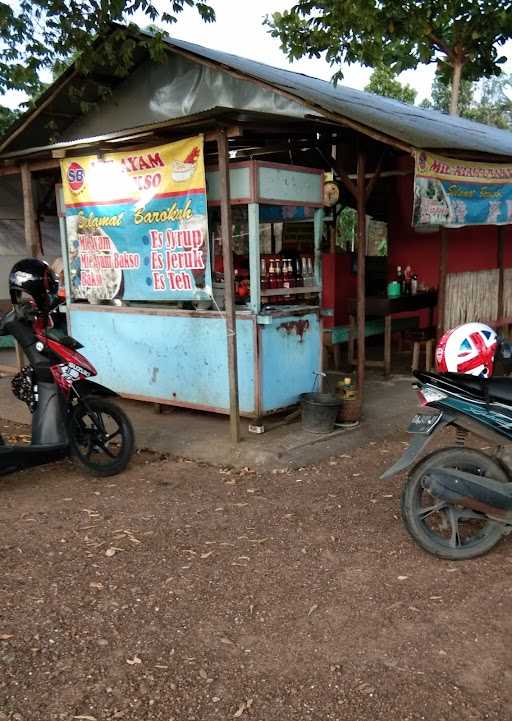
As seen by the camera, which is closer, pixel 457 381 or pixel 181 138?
pixel 457 381

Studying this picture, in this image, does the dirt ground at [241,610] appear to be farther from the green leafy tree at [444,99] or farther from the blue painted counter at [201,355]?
the green leafy tree at [444,99]

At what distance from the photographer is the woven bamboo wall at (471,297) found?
853 cm

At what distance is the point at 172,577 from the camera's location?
3381 millimetres

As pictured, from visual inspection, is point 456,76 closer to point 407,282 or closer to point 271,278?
point 407,282

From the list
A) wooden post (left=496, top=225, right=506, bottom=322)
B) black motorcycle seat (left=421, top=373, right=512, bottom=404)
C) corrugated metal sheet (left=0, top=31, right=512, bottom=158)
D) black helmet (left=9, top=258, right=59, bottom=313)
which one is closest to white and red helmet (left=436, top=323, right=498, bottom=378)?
black motorcycle seat (left=421, top=373, right=512, bottom=404)

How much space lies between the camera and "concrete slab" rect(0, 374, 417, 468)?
17.0 ft

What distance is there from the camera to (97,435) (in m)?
4.85

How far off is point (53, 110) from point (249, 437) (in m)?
4.86

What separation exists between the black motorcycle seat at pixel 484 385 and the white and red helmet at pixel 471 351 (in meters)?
0.05

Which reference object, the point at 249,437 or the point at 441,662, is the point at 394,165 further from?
the point at 441,662

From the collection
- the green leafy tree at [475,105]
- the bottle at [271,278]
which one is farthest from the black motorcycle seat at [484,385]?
the green leafy tree at [475,105]

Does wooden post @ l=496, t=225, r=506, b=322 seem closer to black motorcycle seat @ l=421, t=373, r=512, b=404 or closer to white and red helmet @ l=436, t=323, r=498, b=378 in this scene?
white and red helmet @ l=436, t=323, r=498, b=378

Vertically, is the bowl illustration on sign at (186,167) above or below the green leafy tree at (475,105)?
below

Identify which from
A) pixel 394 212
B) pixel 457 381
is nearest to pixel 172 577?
pixel 457 381
